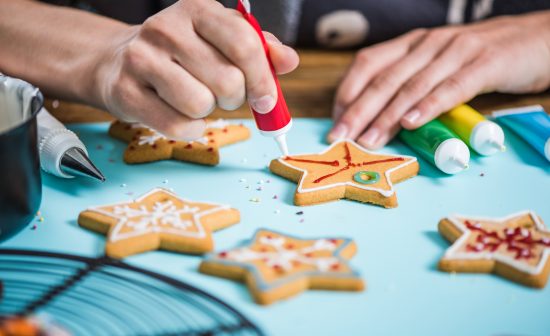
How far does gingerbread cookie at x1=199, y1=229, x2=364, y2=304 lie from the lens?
0.76m

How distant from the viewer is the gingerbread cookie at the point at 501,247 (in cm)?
81

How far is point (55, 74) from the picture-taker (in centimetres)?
119

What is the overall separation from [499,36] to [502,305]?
77 centimetres

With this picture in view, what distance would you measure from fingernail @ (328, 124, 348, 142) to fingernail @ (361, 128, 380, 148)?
38 mm

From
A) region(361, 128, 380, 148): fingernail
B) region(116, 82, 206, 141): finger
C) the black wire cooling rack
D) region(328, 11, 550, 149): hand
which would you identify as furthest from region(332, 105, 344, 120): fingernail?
the black wire cooling rack

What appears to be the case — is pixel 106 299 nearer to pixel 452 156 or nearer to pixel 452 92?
pixel 452 156

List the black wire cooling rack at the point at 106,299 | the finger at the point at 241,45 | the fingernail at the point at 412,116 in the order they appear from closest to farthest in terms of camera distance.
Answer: the black wire cooling rack at the point at 106,299 < the finger at the point at 241,45 < the fingernail at the point at 412,116

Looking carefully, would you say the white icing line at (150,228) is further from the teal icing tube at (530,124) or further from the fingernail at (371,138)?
the teal icing tube at (530,124)

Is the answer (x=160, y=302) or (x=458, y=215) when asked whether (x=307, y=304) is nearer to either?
(x=160, y=302)

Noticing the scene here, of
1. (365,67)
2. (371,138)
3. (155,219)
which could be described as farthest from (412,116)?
(155,219)

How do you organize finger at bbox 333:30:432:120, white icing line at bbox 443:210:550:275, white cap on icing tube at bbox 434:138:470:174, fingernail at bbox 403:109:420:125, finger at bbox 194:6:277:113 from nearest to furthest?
white icing line at bbox 443:210:550:275 → finger at bbox 194:6:277:113 → white cap on icing tube at bbox 434:138:470:174 → fingernail at bbox 403:109:420:125 → finger at bbox 333:30:432:120

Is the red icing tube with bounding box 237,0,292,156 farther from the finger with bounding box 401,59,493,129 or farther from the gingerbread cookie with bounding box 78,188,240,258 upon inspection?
the finger with bounding box 401,59,493,129

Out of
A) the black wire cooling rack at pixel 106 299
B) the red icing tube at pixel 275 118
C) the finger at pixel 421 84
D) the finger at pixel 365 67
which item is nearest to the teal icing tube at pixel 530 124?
the finger at pixel 421 84

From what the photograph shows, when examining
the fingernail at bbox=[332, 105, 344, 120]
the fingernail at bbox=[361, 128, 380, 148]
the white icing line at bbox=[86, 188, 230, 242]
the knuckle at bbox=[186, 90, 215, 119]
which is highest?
the knuckle at bbox=[186, 90, 215, 119]
